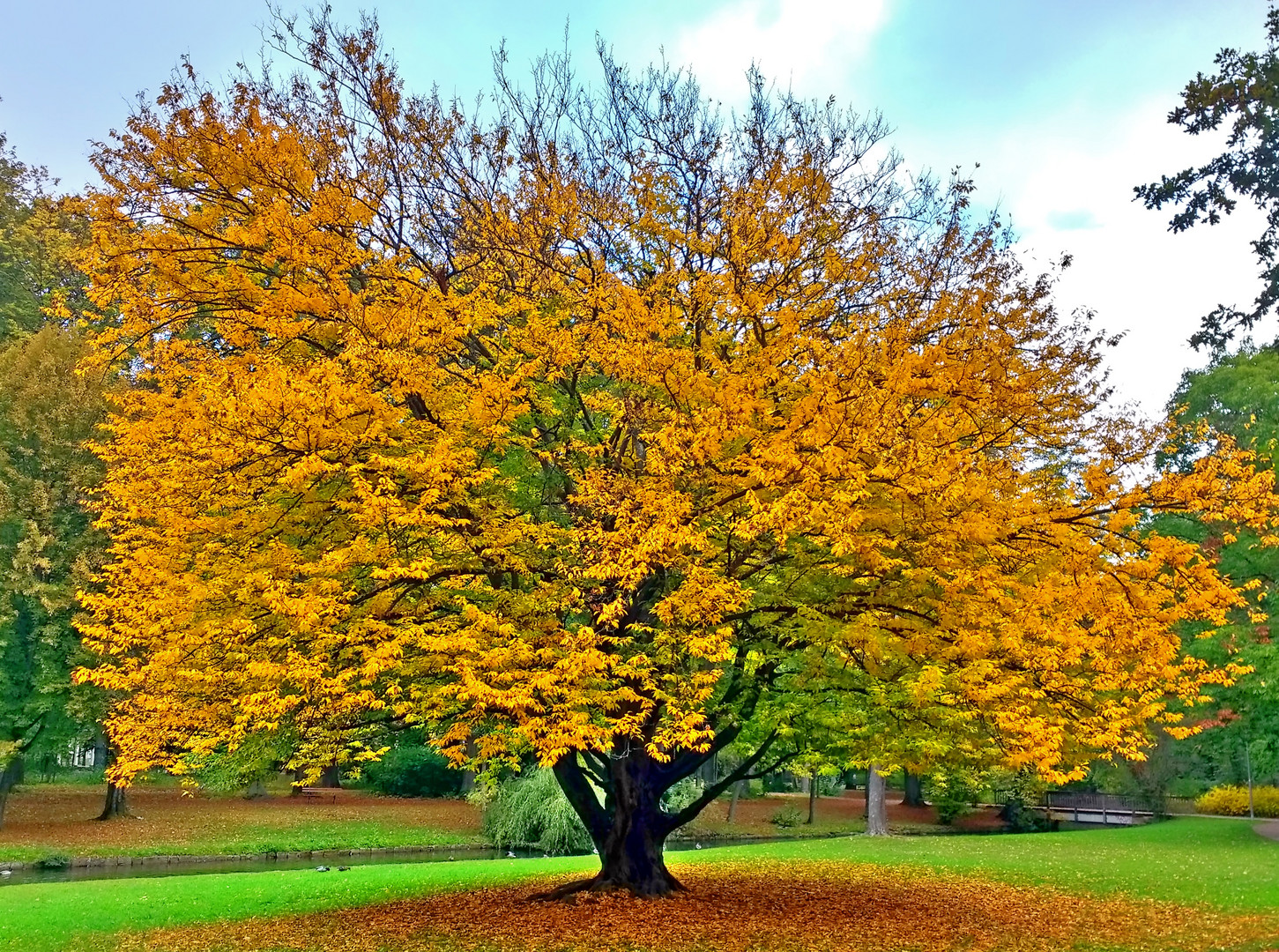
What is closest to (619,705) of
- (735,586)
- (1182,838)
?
(735,586)

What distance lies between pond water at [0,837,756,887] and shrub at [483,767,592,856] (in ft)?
1.89

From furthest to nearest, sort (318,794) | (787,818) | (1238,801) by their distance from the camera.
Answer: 1. (318,794)
2. (787,818)
3. (1238,801)

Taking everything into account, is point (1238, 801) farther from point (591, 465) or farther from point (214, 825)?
point (214, 825)

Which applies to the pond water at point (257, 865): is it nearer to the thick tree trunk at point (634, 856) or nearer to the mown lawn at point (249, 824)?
the mown lawn at point (249, 824)

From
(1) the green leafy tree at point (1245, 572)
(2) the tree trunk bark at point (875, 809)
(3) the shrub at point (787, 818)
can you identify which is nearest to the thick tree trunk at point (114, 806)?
(2) the tree trunk bark at point (875, 809)

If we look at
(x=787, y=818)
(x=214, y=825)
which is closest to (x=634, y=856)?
(x=214, y=825)

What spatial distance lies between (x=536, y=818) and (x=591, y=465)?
18.4 metres

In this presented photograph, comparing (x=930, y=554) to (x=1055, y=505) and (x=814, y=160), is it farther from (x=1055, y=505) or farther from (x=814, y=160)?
(x=814, y=160)

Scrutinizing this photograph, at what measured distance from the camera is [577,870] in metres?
17.7

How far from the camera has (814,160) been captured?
11.9 meters

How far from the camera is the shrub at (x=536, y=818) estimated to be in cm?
2536

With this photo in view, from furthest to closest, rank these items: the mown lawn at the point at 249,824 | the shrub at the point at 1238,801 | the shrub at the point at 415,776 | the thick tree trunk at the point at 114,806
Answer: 1. the shrub at the point at 415,776
2. the shrub at the point at 1238,801
3. the thick tree trunk at the point at 114,806
4. the mown lawn at the point at 249,824

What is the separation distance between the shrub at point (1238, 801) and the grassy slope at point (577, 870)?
971cm

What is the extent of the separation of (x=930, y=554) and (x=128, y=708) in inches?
360
